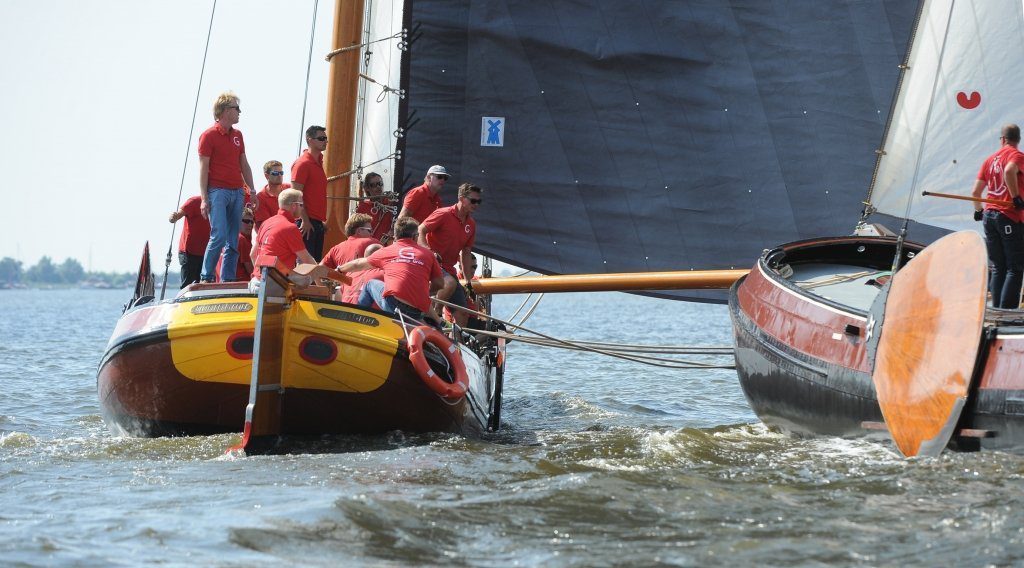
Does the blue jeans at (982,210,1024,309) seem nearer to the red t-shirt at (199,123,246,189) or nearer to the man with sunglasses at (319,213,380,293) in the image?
the man with sunglasses at (319,213,380,293)

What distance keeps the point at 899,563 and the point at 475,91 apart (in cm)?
732

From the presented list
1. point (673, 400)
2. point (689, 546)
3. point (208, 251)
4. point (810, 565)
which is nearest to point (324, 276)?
point (208, 251)

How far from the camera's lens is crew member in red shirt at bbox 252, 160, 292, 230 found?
1027 centimetres

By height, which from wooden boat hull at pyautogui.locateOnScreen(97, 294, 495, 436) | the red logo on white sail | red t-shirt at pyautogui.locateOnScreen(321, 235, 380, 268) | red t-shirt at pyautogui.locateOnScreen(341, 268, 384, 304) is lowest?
wooden boat hull at pyautogui.locateOnScreen(97, 294, 495, 436)

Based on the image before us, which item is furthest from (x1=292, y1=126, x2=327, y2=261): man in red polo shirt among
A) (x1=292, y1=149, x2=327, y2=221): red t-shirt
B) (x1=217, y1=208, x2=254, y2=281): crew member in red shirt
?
(x1=217, y1=208, x2=254, y2=281): crew member in red shirt

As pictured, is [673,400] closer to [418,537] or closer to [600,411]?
[600,411]

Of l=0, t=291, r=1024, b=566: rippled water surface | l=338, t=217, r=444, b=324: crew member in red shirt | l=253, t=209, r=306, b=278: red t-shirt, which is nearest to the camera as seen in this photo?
l=0, t=291, r=1024, b=566: rippled water surface

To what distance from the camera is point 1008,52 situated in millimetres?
9180

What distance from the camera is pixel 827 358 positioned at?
7.81m

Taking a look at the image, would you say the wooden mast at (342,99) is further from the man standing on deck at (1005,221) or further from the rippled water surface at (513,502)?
the man standing on deck at (1005,221)

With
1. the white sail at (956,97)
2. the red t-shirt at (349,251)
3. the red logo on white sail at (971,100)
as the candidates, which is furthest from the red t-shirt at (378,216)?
the red logo on white sail at (971,100)

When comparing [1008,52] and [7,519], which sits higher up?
[1008,52]

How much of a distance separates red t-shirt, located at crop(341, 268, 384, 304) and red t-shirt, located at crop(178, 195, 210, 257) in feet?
5.50

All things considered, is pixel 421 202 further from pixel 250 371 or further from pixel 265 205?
pixel 250 371
